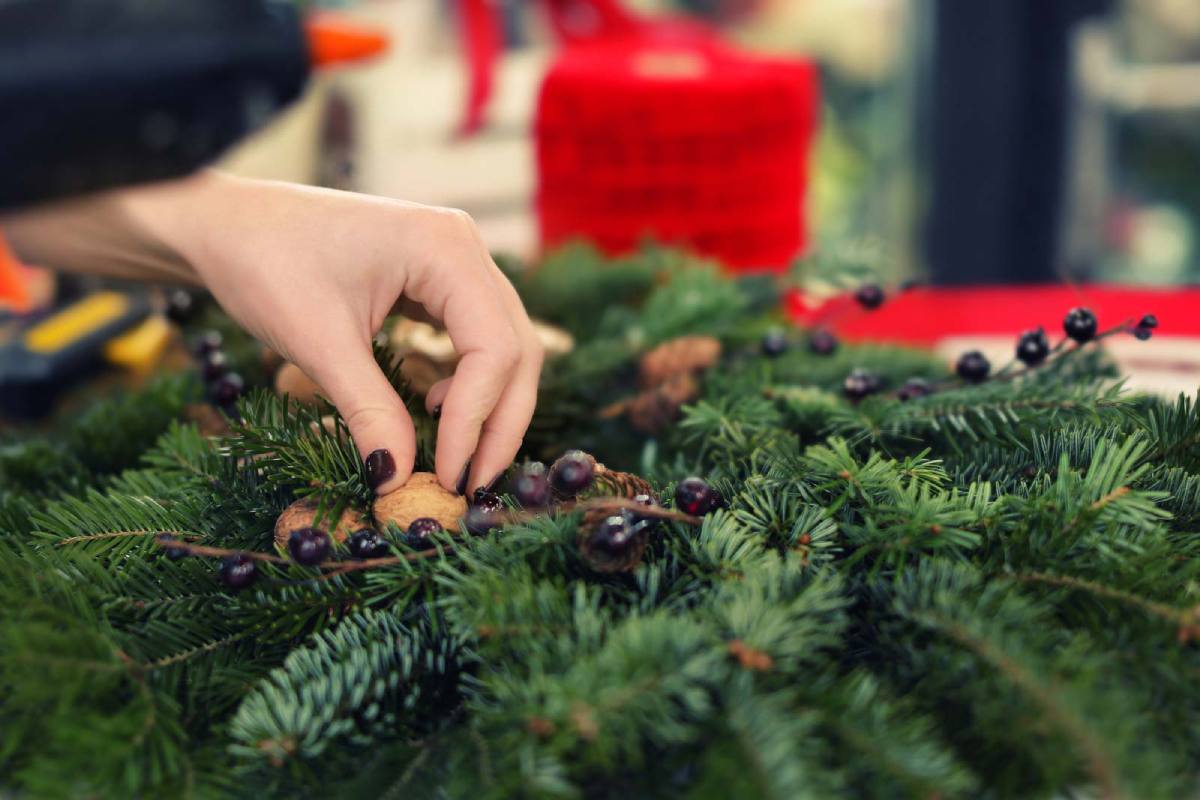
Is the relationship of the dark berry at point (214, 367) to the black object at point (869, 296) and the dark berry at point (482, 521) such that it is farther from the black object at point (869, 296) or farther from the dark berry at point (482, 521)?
the black object at point (869, 296)

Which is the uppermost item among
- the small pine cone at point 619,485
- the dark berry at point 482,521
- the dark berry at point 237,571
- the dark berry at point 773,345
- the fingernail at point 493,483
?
the dark berry at point 773,345

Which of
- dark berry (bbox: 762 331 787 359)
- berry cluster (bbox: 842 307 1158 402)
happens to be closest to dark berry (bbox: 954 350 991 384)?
berry cluster (bbox: 842 307 1158 402)

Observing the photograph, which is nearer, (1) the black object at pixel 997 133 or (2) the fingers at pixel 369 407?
(2) the fingers at pixel 369 407

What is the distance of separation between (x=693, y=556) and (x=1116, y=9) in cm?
156

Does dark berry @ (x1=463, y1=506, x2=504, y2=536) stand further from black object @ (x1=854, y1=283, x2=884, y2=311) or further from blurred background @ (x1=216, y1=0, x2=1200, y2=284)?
blurred background @ (x1=216, y1=0, x2=1200, y2=284)

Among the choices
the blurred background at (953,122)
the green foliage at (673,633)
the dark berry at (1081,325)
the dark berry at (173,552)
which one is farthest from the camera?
the blurred background at (953,122)

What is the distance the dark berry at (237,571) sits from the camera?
13.9 inches

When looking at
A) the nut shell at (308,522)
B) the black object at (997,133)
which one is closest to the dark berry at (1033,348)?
the nut shell at (308,522)

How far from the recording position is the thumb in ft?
1.26

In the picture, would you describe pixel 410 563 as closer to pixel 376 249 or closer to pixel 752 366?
pixel 376 249

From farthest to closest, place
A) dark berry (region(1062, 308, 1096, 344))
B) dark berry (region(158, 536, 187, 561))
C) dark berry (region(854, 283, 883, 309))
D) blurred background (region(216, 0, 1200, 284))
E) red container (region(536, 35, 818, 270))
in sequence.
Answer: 1. blurred background (region(216, 0, 1200, 284))
2. red container (region(536, 35, 818, 270))
3. dark berry (region(854, 283, 883, 309))
4. dark berry (region(1062, 308, 1096, 344))
5. dark berry (region(158, 536, 187, 561))

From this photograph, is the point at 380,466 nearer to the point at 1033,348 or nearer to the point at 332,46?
the point at 332,46

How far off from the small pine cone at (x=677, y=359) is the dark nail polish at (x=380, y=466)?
8.1 inches

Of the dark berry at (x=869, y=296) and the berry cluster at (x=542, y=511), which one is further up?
the dark berry at (x=869, y=296)
